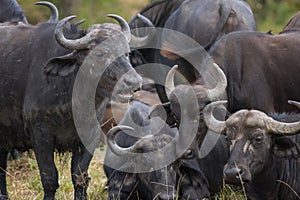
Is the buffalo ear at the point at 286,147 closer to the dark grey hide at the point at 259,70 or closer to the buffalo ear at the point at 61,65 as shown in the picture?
the dark grey hide at the point at 259,70

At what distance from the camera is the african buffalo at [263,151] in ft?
20.7

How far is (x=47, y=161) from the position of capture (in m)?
6.97

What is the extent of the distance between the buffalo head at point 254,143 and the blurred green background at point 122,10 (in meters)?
14.5

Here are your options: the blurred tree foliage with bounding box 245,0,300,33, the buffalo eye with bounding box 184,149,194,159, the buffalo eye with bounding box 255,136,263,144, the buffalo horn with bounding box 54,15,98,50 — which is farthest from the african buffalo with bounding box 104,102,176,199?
the blurred tree foliage with bounding box 245,0,300,33

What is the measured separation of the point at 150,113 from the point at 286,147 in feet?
5.64

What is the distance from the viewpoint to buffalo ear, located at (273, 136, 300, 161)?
6.37 m

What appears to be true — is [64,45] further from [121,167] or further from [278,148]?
[278,148]

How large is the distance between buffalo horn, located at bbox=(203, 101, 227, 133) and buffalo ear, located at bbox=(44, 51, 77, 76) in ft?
3.86

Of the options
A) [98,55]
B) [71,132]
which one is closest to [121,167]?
[71,132]

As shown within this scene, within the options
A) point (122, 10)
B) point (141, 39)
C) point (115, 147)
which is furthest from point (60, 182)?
point (122, 10)

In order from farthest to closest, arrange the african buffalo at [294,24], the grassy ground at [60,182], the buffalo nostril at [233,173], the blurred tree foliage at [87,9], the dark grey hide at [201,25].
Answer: the blurred tree foliage at [87,9] → the dark grey hide at [201,25] → the african buffalo at [294,24] → the grassy ground at [60,182] → the buffalo nostril at [233,173]

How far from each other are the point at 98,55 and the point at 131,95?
44 cm

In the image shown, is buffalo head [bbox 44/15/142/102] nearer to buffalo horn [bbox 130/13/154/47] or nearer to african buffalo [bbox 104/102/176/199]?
african buffalo [bbox 104/102/176/199]

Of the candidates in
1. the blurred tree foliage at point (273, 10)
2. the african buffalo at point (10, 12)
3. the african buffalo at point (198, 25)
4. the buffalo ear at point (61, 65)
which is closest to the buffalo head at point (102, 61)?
the buffalo ear at point (61, 65)
